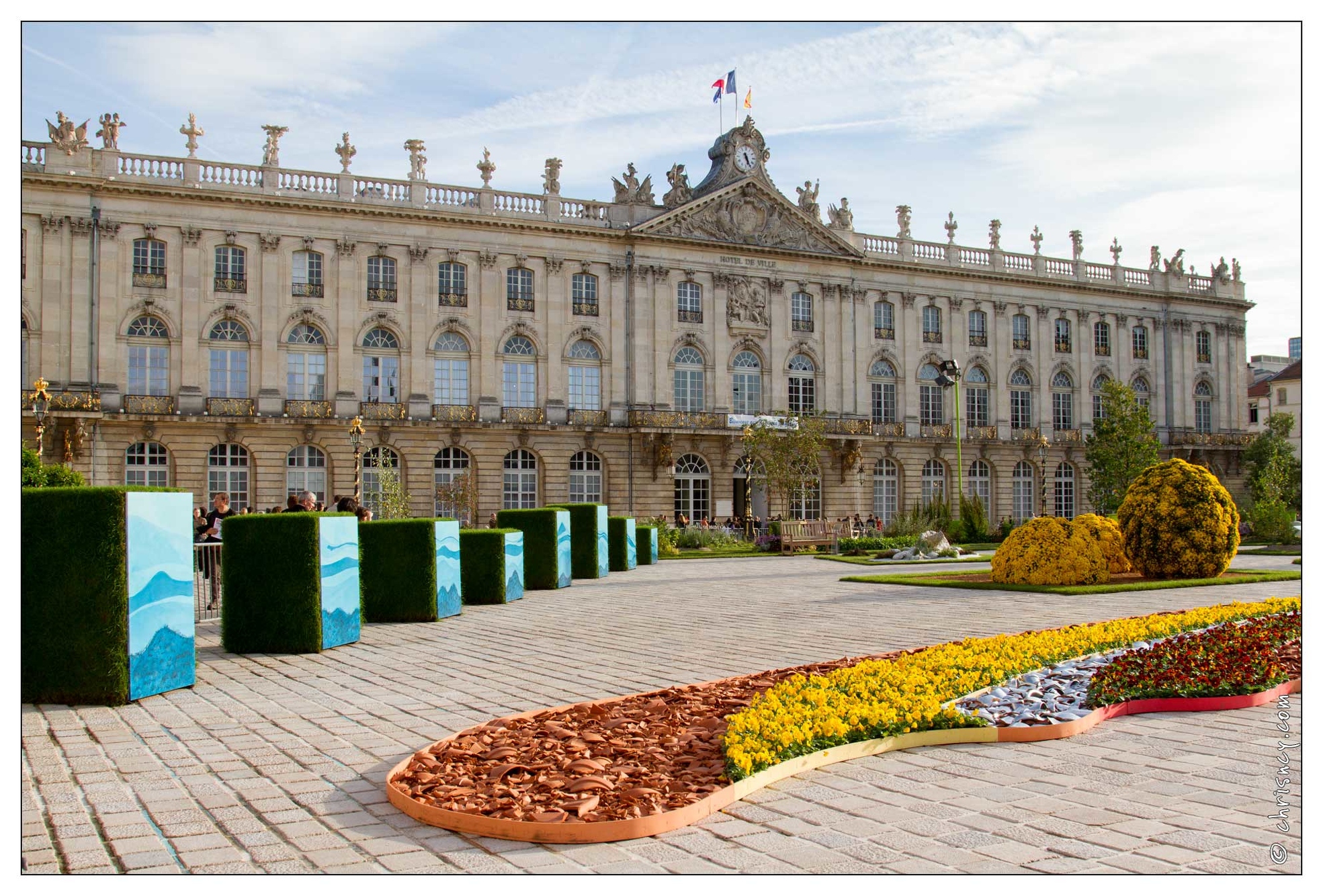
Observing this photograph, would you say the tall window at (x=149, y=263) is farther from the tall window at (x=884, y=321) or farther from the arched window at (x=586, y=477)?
the tall window at (x=884, y=321)

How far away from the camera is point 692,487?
A: 4491cm

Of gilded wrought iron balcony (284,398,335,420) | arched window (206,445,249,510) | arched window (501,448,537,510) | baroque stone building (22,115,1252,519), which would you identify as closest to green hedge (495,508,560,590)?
baroque stone building (22,115,1252,519)

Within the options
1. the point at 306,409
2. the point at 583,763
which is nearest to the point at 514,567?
the point at 583,763

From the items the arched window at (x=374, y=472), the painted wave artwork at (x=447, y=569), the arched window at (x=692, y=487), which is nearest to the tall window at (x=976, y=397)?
the arched window at (x=692, y=487)

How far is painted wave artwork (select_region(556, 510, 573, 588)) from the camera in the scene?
19266mm

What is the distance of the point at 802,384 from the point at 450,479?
15282 mm

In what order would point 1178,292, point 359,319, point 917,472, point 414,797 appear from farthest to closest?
point 1178,292 → point 917,472 → point 359,319 → point 414,797

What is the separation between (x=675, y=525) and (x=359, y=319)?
13734mm

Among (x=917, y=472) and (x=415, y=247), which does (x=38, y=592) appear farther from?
(x=917, y=472)

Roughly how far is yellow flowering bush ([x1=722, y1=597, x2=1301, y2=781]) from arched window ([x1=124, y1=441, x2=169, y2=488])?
3348 cm

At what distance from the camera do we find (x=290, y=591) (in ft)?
36.4

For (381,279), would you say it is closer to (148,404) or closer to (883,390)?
(148,404)

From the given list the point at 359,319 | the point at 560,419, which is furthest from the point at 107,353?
the point at 560,419

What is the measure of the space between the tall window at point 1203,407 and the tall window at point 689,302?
27.7 meters
